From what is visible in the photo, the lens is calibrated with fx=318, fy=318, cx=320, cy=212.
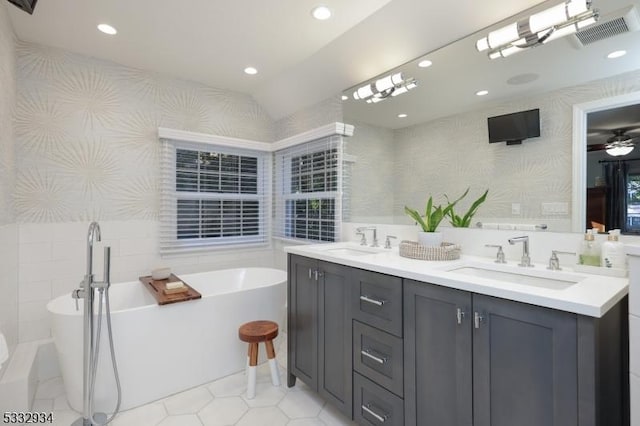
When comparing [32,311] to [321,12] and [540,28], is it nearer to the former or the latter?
[321,12]

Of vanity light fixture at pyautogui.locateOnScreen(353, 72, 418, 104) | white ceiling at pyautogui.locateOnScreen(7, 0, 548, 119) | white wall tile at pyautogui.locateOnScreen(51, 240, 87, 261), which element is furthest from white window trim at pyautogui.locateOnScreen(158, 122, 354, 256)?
white wall tile at pyautogui.locateOnScreen(51, 240, 87, 261)

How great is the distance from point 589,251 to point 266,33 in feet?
7.91

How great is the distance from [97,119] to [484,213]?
3.15 m

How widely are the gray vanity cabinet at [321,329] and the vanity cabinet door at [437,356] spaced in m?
0.39

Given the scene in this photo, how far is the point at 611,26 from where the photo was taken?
1.42 m

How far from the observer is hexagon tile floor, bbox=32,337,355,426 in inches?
73.9

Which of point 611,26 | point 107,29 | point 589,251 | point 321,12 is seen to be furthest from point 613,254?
point 107,29

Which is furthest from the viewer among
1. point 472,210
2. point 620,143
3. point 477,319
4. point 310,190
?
point 310,190

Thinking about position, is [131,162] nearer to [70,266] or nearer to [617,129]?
[70,266]

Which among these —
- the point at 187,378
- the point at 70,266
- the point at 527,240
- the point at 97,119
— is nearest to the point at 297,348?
the point at 187,378

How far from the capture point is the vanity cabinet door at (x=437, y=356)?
1.23 m

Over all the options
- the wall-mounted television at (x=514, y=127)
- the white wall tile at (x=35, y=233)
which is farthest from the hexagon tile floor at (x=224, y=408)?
the wall-mounted television at (x=514, y=127)

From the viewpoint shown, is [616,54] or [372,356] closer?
[616,54]

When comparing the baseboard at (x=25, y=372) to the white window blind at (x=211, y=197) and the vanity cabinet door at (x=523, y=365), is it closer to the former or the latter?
the white window blind at (x=211, y=197)
